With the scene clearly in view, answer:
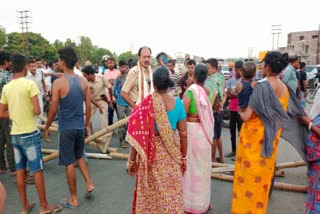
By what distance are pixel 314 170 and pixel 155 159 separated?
5.65 ft

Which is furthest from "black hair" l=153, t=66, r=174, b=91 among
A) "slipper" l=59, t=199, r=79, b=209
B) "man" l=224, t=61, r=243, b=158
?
"man" l=224, t=61, r=243, b=158

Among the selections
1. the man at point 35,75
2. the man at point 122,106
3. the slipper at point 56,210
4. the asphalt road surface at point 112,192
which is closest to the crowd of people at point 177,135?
the slipper at point 56,210

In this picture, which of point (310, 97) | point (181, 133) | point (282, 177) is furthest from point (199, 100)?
point (310, 97)

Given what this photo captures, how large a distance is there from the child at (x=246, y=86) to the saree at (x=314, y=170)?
2.75 feet

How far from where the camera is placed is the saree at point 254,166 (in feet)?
8.81

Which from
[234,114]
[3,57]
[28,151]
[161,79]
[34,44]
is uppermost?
[34,44]

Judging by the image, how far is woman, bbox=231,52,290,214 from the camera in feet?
8.55

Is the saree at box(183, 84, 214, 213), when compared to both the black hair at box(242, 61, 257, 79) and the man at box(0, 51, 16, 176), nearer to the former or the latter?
the black hair at box(242, 61, 257, 79)

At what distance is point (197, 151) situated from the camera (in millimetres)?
Result: 3035

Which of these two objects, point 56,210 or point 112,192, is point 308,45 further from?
point 56,210

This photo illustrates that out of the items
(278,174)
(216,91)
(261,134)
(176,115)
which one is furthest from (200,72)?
(278,174)

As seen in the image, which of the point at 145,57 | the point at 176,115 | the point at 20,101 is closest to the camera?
the point at 176,115

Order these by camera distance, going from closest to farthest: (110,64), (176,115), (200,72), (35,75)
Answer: (176,115)
(200,72)
(35,75)
(110,64)

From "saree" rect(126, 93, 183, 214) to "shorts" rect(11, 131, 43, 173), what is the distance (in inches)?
53.6
